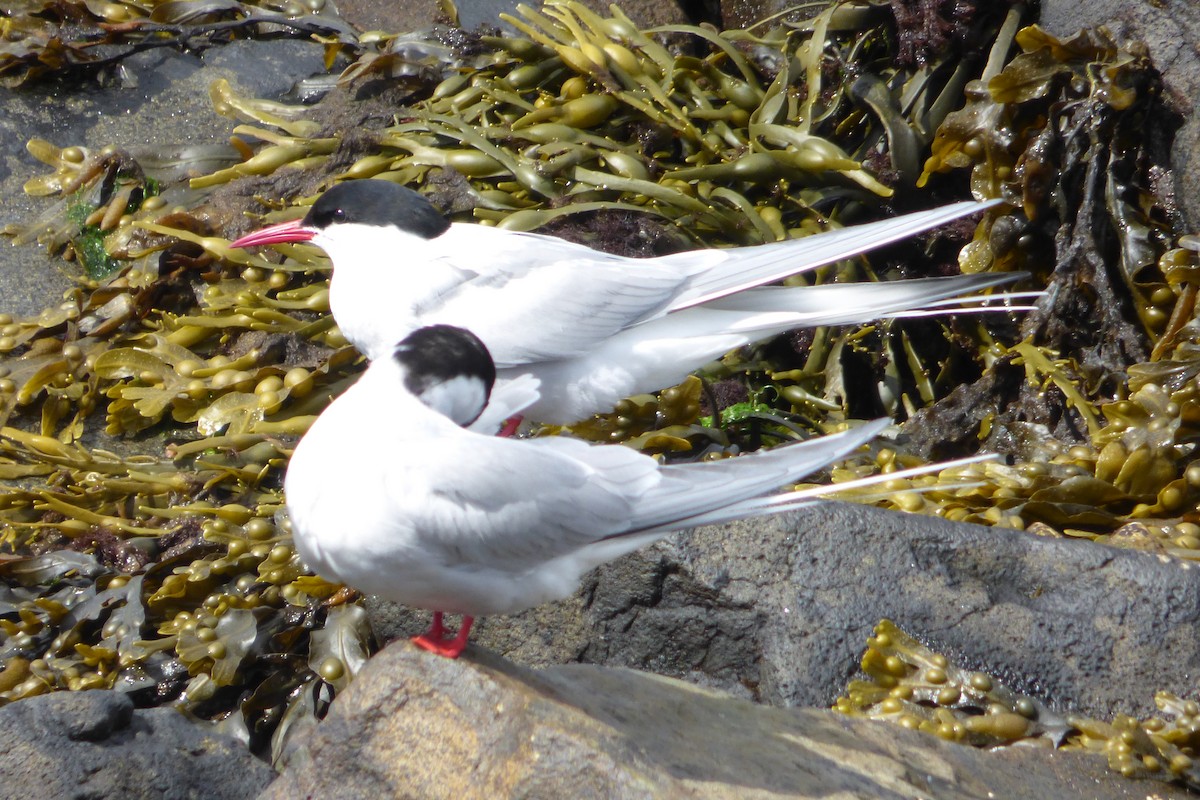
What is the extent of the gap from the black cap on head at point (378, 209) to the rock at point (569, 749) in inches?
57.6

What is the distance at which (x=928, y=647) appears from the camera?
2.81 metres

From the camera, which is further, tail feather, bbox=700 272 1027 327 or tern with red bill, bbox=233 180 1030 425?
tern with red bill, bbox=233 180 1030 425

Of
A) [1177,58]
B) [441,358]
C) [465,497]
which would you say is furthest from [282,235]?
[1177,58]

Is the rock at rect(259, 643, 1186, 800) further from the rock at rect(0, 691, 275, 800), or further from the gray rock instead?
the gray rock

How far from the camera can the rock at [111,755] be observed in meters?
2.28

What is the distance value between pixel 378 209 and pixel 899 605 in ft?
5.93

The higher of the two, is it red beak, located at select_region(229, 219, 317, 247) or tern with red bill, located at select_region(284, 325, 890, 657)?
tern with red bill, located at select_region(284, 325, 890, 657)

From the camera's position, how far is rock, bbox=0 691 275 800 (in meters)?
2.28

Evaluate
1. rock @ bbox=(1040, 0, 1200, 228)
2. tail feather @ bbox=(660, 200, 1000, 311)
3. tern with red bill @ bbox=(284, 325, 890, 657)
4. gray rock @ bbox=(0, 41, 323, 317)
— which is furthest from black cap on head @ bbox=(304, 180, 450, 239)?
rock @ bbox=(1040, 0, 1200, 228)

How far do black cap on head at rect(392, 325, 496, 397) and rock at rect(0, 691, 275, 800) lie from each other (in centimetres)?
99

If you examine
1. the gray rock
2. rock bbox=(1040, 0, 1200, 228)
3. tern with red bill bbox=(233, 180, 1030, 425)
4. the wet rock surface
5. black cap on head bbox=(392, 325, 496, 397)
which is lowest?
the gray rock

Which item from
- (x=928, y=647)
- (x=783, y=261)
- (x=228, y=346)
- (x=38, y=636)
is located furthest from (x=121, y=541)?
(x=928, y=647)

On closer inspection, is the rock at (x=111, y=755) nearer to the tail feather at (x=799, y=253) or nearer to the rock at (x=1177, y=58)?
the tail feather at (x=799, y=253)

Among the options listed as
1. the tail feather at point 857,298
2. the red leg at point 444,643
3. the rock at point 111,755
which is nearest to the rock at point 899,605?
the tail feather at point 857,298
